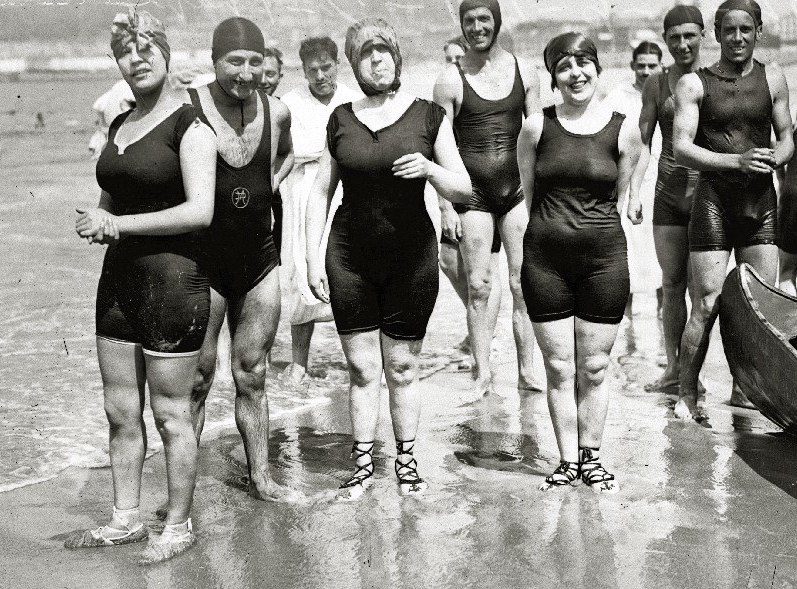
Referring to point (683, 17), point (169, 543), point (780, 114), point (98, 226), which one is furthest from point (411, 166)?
point (683, 17)

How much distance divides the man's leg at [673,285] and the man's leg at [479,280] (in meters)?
1.20

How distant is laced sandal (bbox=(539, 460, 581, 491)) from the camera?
217 inches

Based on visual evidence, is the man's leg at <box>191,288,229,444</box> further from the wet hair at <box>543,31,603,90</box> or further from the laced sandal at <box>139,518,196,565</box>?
the wet hair at <box>543,31,603,90</box>

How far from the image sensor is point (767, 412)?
6355 mm

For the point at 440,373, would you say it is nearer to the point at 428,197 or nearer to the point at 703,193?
the point at 703,193

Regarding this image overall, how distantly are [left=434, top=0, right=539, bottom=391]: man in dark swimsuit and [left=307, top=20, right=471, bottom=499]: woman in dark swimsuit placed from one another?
1.85 m

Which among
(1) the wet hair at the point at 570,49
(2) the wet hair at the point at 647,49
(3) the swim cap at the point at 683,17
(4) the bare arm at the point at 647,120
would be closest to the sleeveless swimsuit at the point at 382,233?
(1) the wet hair at the point at 570,49

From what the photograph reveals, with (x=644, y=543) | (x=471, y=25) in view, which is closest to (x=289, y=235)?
(x=471, y=25)

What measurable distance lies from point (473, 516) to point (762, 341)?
6.81 ft

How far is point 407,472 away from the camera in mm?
5582

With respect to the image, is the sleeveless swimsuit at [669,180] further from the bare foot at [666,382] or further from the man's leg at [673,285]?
the bare foot at [666,382]

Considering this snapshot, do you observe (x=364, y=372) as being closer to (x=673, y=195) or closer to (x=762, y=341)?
(x=762, y=341)

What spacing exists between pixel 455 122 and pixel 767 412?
8.98ft

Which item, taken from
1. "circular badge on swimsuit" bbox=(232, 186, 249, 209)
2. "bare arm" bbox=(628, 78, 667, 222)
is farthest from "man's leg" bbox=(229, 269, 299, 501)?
"bare arm" bbox=(628, 78, 667, 222)
